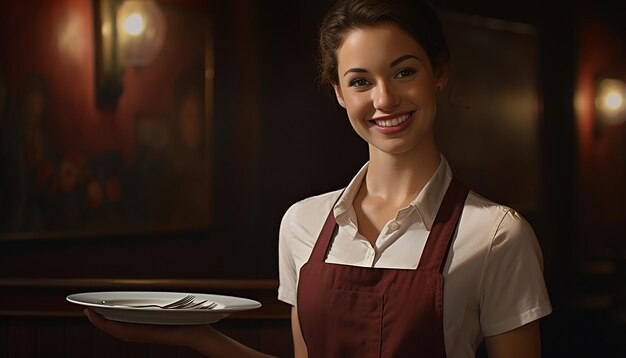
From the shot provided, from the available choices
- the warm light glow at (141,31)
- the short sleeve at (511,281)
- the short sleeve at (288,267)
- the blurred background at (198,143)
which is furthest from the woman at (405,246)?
the warm light glow at (141,31)

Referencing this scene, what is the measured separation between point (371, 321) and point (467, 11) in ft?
4.01

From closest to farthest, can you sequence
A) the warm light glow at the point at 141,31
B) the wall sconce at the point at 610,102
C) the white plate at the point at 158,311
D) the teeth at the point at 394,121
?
1. the white plate at the point at 158,311
2. the teeth at the point at 394,121
3. the wall sconce at the point at 610,102
4. the warm light glow at the point at 141,31

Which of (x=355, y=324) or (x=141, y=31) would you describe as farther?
(x=141, y=31)

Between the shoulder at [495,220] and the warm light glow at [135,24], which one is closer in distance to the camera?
the shoulder at [495,220]

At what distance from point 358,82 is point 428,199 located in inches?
10.3

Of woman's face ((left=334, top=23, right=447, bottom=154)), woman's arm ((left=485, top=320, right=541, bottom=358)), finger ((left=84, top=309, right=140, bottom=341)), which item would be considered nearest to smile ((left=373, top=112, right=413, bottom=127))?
woman's face ((left=334, top=23, right=447, bottom=154))

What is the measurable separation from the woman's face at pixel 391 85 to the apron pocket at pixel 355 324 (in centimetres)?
29

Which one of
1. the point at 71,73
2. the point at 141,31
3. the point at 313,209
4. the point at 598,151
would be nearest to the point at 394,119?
the point at 313,209

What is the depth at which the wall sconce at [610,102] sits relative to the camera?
2.43 meters

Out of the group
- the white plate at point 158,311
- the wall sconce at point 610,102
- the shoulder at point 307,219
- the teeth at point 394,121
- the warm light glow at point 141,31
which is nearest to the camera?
the white plate at point 158,311

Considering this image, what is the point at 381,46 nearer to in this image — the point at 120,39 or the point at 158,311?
the point at 158,311

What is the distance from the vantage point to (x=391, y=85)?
1.65 m

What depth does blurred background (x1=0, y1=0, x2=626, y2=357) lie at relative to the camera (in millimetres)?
2525

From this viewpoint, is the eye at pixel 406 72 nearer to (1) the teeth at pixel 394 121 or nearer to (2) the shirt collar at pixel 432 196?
(1) the teeth at pixel 394 121
